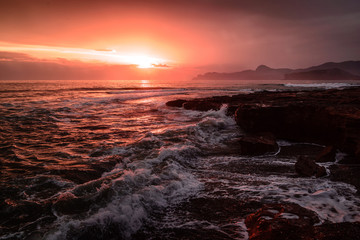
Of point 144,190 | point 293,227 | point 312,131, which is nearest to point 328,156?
point 312,131

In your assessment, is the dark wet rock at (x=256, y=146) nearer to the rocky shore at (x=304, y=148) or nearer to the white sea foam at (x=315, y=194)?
the rocky shore at (x=304, y=148)

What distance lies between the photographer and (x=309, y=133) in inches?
337

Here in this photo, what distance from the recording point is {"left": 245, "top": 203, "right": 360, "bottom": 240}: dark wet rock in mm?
2609

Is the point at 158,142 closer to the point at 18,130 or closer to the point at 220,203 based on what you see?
the point at 220,203

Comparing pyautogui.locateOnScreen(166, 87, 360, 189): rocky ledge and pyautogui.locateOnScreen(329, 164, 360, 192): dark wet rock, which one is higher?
pyautogui.locateOnScreen(166, 87, 360, 189): rocky ledge

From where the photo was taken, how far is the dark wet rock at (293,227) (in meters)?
2.61

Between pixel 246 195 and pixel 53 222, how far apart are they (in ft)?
11.9

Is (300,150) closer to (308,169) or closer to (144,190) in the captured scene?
(308,169)

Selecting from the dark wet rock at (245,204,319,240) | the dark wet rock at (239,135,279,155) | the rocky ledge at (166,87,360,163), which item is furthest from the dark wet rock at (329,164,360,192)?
the dark wet rock at (245,204,319,240)

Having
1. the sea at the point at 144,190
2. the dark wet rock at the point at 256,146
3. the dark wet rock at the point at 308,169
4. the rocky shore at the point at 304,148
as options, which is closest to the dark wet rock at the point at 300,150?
the rocky shore at the point at 304,148

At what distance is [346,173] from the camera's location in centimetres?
515

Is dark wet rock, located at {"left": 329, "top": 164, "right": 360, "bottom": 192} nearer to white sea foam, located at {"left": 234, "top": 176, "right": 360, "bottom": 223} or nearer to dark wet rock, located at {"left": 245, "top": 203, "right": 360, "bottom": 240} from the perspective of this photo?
white sea foam, located at {"left": 234, "top": 176, "right": 360, "bottom": 223}

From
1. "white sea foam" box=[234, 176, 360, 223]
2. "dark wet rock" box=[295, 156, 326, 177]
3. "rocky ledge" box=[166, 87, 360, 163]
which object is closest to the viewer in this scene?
"white sea foam" box=[234, 176, 360, 223]

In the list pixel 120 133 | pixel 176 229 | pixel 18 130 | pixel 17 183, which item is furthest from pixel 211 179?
pixel 18 130
